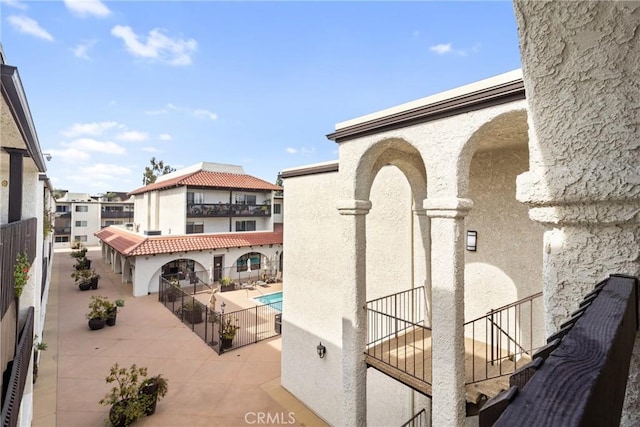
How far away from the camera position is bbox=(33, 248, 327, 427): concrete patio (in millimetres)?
8469

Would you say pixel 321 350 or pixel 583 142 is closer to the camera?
pixel 583 142

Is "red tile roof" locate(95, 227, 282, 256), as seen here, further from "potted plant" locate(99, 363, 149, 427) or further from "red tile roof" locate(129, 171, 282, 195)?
"potted plant" locate(99, 363, 149, 427)

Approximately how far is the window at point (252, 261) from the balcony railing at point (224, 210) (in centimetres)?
463

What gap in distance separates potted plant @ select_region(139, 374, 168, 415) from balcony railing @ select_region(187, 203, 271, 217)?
18.3 m

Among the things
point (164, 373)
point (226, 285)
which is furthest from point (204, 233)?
point (164, 373)

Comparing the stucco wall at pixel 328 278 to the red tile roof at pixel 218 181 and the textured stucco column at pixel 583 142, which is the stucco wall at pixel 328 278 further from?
the red tile roof at pixel 218 181

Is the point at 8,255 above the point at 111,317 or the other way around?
above

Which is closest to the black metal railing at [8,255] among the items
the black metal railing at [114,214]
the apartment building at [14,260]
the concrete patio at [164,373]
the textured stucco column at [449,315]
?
the apartment building at [14,260]

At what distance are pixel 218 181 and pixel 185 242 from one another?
7.30 metres

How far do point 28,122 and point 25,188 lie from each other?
633cm

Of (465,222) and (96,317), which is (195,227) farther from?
(465,222)

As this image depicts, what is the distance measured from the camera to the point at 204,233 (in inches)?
1010

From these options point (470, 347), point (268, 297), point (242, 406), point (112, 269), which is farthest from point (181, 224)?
point (470, 347)

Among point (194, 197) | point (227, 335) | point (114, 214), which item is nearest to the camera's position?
point (227, 335)
